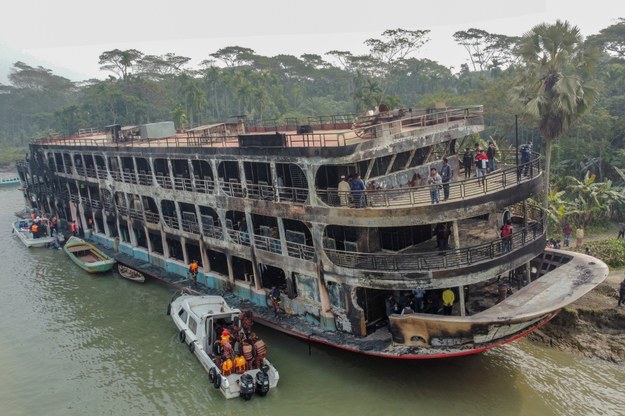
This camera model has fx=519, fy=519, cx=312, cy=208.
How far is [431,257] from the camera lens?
58.5 feet

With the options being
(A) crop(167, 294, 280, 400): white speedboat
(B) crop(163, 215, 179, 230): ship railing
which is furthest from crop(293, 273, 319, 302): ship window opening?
(B) crop(163, 215, 179, 230): ship railing

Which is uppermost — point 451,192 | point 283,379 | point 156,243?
point 451,192

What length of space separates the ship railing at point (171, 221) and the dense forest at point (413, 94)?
17.6 meters

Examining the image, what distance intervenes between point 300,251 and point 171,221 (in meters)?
10.6

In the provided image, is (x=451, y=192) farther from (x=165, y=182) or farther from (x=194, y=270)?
(x=165, y=182)

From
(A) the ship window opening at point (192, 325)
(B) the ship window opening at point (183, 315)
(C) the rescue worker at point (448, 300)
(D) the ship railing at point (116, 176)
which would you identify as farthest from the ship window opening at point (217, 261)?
(C) the rescue worker at point (448, 300)

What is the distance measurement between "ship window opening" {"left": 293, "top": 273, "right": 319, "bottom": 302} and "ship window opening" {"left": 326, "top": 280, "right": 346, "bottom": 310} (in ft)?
2.11

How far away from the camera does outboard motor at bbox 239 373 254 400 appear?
1744 cm

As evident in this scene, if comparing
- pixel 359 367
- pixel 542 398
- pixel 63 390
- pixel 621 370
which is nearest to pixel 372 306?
pixel 359 367

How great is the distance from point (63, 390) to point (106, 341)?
145 inches

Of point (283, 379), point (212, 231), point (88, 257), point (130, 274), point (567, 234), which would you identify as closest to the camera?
point (283, 379)

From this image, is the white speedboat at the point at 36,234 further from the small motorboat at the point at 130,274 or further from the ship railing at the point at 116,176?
the small motorboat at the point at 130,274

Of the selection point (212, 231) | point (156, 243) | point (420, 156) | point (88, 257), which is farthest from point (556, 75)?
point (88, 257)

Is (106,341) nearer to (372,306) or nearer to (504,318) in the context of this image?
(372,306)
